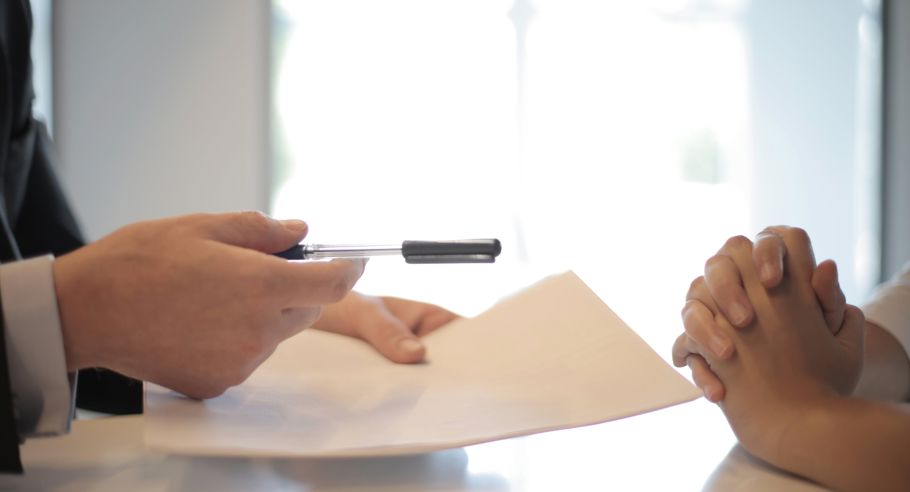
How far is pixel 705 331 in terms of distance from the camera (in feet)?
1.46

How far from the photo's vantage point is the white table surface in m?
0.36

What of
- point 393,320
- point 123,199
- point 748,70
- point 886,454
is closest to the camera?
point 886,454

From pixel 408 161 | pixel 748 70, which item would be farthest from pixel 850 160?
pixel 408 161

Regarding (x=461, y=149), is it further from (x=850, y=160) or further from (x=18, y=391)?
(x=18, y=391)

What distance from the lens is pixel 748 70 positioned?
2.69 m

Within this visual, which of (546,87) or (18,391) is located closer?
(18,391)

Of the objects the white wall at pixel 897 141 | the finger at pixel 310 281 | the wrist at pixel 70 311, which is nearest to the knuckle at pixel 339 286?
the finger at pixel 310 281

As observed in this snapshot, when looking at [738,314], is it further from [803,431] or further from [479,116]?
[479,116]

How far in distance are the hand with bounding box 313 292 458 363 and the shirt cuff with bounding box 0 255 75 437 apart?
244mm

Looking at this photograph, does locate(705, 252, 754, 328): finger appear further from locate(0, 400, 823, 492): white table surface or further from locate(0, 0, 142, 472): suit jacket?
locate(0, 0, 142, 472): suit jacket

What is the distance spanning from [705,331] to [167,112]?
240 cm

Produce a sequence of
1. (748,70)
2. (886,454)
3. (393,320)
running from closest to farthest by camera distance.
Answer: (886,454), (393,320), (748,70)

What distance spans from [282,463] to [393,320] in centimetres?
22

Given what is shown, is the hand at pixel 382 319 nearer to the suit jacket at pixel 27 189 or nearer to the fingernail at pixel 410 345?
the fingernail at pixel 410 345
